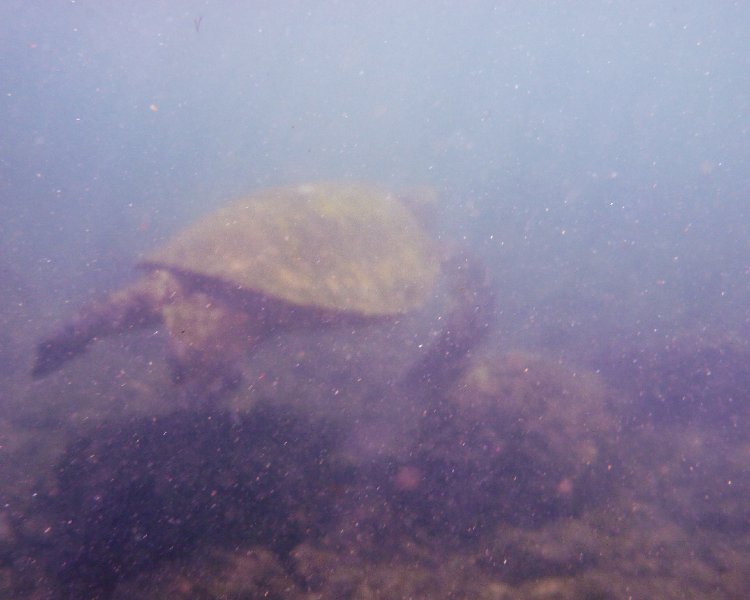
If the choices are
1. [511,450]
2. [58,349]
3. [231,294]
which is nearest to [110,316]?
[58,349]

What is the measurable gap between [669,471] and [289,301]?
560 centimetres

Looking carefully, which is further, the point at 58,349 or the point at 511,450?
the point at 511,450

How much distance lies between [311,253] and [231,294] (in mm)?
1053

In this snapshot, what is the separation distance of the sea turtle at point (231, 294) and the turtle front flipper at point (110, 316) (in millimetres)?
10

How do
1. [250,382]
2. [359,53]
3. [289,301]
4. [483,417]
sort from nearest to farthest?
[289,301], [483,417], [250,382], [359,53]

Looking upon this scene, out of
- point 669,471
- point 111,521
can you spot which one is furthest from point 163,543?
point 669,471

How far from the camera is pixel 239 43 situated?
62875mm

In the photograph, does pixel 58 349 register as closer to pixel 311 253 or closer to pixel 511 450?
pixel 311 253

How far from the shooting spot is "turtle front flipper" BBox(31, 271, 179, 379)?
4.67 metres

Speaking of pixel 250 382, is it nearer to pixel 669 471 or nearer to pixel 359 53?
pixel 669 471

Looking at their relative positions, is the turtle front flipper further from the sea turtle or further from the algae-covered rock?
the algae-covered rock

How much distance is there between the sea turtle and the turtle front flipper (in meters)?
0.01

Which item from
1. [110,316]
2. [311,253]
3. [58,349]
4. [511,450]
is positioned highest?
[311,253]

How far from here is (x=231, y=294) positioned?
471 centimetres
